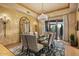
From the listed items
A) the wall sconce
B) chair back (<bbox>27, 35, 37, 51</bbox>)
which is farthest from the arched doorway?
the wall sconce

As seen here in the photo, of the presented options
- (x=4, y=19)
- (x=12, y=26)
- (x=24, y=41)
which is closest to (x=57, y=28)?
(x=24, y=41)

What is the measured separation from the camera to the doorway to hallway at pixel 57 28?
1.86 meters

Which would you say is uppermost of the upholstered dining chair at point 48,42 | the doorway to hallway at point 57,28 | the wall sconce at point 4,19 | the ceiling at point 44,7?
the ceiling at point 44,7

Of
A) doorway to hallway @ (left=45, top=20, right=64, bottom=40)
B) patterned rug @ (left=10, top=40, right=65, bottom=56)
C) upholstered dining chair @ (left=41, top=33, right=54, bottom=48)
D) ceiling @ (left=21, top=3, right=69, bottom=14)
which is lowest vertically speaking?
patterned rug @ (left=10, top=40, right=65, bottom=56)

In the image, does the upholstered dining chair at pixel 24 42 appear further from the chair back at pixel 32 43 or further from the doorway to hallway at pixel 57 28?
the doorway to hallway at pixel 57 28

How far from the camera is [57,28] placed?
6.19ft

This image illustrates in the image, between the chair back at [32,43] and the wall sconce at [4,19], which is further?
the chair back at [32,43]

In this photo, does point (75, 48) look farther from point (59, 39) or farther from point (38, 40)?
point (38, 40)

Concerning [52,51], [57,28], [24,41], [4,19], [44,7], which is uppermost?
[44,7]

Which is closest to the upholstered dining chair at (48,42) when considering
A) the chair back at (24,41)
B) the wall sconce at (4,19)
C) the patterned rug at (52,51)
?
the patterned rug at (52,51)

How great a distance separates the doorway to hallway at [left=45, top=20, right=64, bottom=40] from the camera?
6.10ft

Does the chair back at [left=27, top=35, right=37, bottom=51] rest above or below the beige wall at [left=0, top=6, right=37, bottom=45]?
below

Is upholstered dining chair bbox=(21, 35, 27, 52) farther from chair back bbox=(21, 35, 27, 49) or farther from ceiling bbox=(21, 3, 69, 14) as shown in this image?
ceiling bbox=(21, 3, 69, 14)

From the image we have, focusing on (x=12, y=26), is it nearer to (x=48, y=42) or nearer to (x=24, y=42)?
(x=24, y=42)
